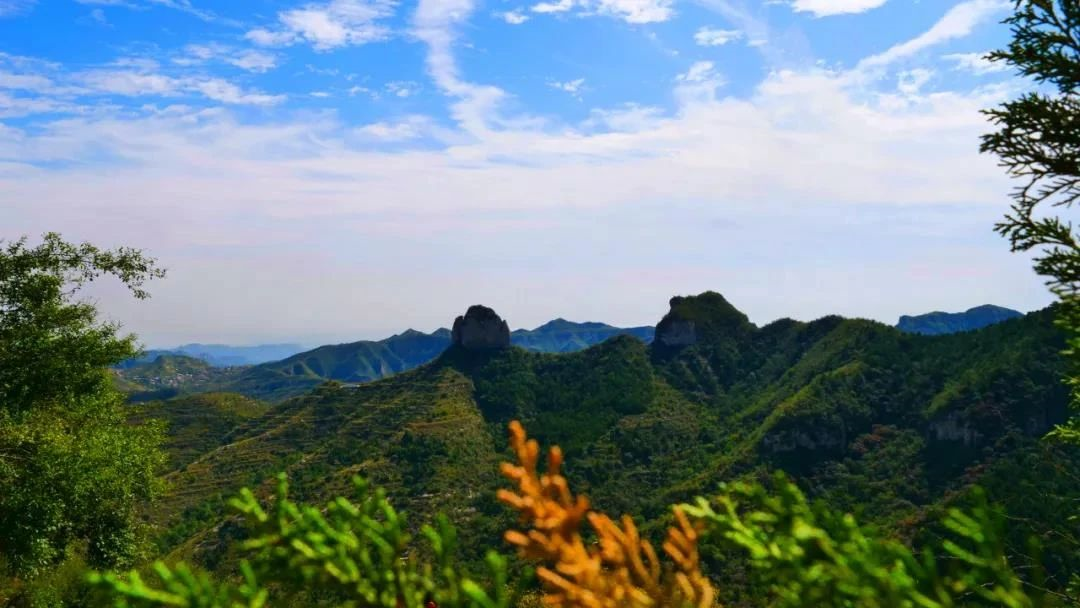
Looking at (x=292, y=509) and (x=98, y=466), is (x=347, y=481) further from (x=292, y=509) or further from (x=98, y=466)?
(x=292, y=509)

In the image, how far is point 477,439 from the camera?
146 meters

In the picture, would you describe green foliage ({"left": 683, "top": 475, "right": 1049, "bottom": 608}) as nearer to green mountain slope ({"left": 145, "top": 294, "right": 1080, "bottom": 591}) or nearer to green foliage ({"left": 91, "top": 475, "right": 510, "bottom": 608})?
green foliage ({"left": 91, "top": 475, "right": 510, "bottom": 608})

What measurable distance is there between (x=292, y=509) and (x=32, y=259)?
28059mm

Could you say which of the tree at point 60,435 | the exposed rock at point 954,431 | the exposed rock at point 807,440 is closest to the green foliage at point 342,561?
the tree at point 60,435

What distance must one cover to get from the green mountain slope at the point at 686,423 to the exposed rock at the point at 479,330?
10.2 ft

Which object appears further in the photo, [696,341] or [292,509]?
[696,341]

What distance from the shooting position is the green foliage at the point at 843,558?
4469 millimetres

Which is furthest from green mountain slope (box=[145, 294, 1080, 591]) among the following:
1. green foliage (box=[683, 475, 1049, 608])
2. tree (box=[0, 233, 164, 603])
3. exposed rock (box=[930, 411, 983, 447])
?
green foliage (box=[683, 475, 1049, 608])

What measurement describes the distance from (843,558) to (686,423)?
155 meters

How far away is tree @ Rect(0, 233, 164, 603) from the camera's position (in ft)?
71.8

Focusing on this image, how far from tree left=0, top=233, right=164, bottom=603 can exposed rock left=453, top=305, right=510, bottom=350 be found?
168 metres

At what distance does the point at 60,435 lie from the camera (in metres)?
22.5

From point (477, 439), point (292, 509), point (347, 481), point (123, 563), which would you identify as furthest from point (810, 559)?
point (477, 439)

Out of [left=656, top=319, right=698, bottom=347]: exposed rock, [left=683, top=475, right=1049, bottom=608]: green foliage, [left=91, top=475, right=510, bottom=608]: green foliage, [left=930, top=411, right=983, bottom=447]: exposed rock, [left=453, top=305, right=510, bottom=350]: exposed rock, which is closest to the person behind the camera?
[left=683, top=475, right=1049, bottom=608]: green foliage
